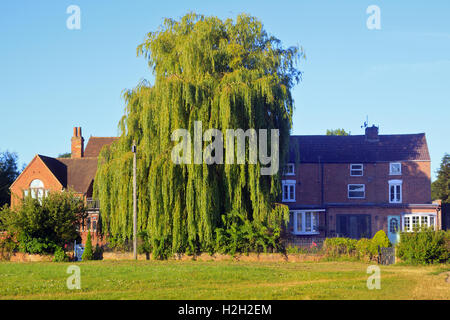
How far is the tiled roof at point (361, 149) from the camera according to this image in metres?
54.0

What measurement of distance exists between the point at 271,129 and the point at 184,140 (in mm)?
5406

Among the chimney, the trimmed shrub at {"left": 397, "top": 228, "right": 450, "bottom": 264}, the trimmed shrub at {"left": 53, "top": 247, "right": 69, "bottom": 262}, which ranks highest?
the chimney

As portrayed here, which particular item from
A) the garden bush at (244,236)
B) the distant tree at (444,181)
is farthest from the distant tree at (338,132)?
the garden bush at (244,236)

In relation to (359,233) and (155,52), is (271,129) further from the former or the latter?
(359,233)

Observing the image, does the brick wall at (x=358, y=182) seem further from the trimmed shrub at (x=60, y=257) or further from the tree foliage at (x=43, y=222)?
the trimmed shrub at (x=60, y=257)

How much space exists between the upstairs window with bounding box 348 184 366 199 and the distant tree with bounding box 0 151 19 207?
3531 centimetres

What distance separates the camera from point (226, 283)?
21.9 metres

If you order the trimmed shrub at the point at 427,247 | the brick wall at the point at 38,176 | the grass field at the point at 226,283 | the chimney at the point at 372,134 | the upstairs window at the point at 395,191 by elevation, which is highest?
the chimney at the point at 372,134

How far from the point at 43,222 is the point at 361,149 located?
31.5m

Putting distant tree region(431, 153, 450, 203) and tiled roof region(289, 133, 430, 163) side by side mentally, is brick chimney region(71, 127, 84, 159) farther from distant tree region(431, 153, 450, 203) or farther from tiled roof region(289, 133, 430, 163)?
distant tree region(431, 153, 450, 203)

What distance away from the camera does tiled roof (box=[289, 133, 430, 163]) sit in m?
54.0

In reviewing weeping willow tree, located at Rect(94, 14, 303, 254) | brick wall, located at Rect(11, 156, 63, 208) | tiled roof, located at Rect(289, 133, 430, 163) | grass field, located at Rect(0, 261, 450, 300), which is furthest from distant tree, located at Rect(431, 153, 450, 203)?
brick wall, located at Rect(11, 156, 63, 208)

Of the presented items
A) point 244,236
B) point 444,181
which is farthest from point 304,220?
point 444,181
